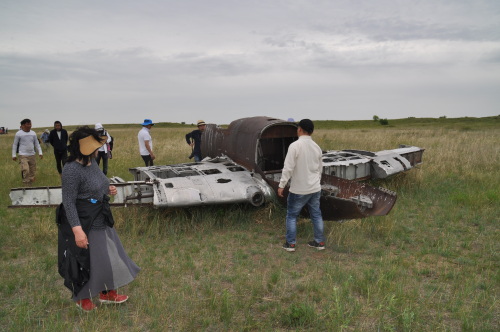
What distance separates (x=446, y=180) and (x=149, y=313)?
10.5 meters

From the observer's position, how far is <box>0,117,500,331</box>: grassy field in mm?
4434

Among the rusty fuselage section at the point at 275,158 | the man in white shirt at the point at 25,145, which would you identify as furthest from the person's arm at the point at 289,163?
the man in white shirt at the point at 25,145

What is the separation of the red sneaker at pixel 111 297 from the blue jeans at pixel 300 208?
9.67 feet

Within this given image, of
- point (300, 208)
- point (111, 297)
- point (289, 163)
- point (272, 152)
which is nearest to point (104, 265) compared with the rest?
point (111, 297)

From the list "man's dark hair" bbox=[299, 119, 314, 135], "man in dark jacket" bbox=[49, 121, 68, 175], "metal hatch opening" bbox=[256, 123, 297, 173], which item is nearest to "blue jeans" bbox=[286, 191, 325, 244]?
"man's dark hair" bbox=[299, 119, 314, 135]

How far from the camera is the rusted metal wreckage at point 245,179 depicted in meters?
7.18

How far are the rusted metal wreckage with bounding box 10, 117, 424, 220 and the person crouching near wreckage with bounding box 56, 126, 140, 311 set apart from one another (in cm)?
282

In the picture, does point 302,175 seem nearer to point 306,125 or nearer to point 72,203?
point 306,125

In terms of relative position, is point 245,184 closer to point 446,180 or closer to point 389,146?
point 446,180

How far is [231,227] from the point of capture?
26.7 ft

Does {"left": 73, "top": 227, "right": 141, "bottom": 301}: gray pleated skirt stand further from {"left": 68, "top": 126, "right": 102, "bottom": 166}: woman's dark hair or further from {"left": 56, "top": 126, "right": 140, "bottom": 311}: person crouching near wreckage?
{"left": 68, "top": 126, "right": 102, "bottom": 166}: woman's dark hair

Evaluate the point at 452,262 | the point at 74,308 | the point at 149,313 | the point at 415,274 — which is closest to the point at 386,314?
the point at 415,274

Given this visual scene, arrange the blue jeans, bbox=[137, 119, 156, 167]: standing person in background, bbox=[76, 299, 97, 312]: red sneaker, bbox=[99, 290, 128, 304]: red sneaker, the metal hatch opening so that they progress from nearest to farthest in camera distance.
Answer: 1. bbox=[76, 299, 97, 312]: red sneaker
2. bbox=[99, 290, 128, 304]: red sneaker
3. the blue jeans
4. the metal hatch opening
5. bbox=[137, 119, 156, 167]: standing person in background

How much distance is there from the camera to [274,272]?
581 centimetres
